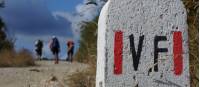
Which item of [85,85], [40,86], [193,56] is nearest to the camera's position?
[193,56]

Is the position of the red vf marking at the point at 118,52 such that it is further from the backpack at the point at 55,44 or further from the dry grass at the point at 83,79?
the backpack at the point at 55,44

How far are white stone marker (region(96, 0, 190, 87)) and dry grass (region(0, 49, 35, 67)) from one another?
18.9 m

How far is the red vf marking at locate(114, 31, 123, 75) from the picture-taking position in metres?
5.21

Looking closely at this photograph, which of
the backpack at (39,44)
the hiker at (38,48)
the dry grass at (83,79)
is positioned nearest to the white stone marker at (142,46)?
the dry grass at (83,79)

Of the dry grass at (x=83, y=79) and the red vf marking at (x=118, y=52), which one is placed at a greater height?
the red vf marking at (x=118, y=52)

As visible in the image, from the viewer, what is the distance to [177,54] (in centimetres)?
532

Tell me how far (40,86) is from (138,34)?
8.63 meters

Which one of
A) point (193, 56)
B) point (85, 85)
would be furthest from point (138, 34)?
point (85, 85)

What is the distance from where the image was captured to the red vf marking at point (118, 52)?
5.21 meters

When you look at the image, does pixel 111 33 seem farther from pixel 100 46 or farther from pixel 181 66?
pixel 181 66

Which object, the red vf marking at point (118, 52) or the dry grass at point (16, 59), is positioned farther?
the dry grass at point (16, 59)

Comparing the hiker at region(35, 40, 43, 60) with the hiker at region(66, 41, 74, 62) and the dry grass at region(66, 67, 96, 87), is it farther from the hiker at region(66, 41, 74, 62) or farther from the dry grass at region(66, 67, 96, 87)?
the dry grass at region(66, 67, 96, 87)

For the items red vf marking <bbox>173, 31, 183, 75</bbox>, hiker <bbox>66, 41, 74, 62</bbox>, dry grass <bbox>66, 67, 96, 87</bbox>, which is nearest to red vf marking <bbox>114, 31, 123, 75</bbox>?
red vf marking <bbox>173, 31, 183, 75</bbox>

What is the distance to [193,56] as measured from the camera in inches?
309
